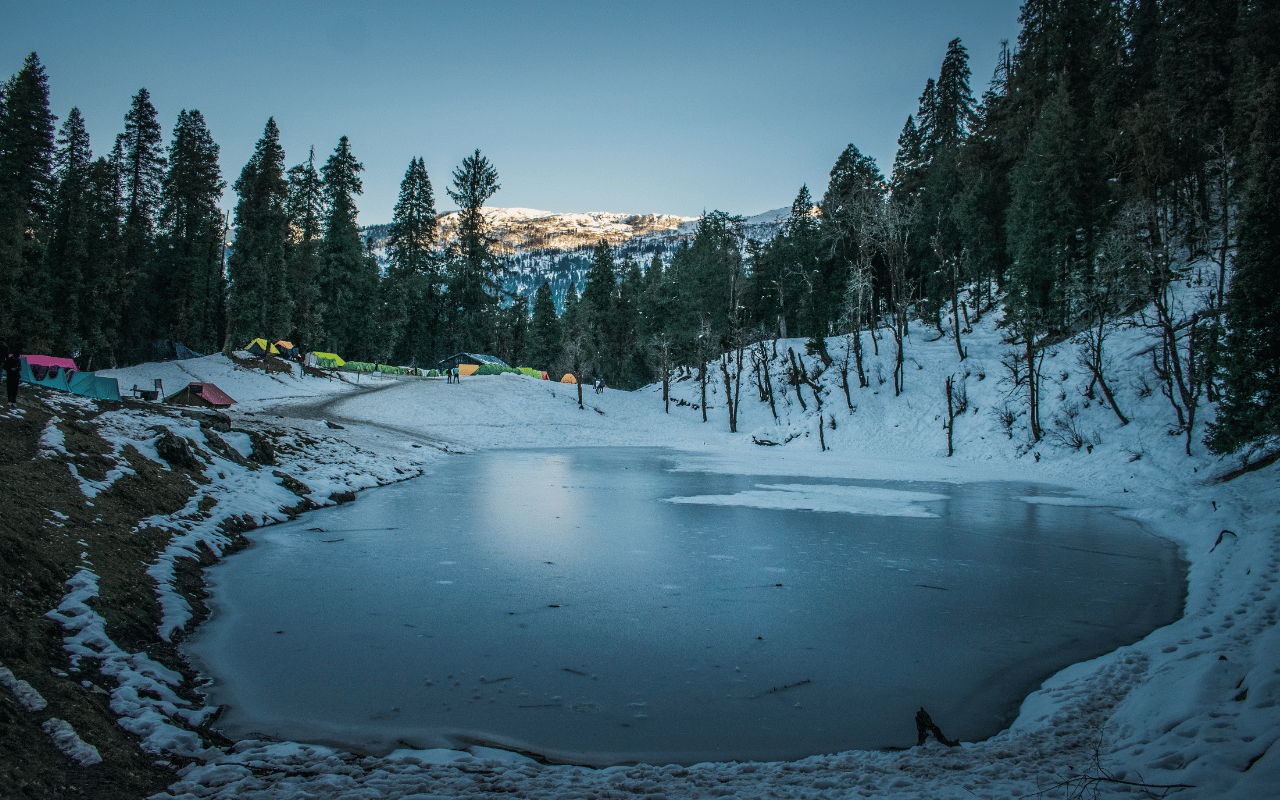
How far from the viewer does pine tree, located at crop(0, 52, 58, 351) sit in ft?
99.1

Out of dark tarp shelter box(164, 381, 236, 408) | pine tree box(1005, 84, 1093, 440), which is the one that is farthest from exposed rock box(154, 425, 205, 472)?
pine tree box(1005, 84, 1093, 440)

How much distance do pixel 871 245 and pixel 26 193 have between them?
4986 centimetres

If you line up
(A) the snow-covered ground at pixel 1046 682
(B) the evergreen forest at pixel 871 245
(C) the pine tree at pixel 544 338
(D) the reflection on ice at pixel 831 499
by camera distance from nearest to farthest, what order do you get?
(A) the snow-covered ground at pixel 1046 682, (D) the reflection on ice at pixel 831 499, (B) the evergreen forest at pixel 871 245, (C) the pine tree at pixel 544 338

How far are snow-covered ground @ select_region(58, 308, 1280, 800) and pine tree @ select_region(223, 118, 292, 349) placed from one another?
6278mm

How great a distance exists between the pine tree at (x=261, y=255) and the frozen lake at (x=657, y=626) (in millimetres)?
36481

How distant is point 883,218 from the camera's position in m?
36.1

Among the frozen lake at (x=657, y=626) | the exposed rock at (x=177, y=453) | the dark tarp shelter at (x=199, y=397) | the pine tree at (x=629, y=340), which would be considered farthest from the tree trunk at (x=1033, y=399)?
the pine tree at (x=629, y=340)

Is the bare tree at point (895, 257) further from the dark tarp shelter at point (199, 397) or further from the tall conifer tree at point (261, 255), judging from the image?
the tall conifer tree at point (261, 255)

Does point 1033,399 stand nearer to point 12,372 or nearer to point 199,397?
point 12,372

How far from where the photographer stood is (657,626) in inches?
246

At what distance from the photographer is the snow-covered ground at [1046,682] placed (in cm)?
331

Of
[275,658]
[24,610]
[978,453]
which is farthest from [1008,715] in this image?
[978,453]

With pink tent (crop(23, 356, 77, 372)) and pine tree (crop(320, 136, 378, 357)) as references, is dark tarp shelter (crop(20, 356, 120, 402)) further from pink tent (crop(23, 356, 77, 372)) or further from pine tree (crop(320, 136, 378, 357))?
pine tree (crop(320, 136, 378, 357))

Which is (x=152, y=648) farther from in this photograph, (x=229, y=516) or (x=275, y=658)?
(x=229, y=516)
